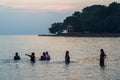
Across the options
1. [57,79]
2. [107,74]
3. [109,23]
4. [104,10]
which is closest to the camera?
[57,79]

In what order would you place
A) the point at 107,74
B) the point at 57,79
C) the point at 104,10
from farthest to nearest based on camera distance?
the point at 104,10 → the point at 107,74 → the point at 57,79

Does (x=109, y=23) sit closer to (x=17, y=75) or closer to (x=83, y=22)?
(x=83, y=22)

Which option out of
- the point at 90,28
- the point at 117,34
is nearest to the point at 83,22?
the point at 90,28

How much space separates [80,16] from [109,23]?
27457 millimetres

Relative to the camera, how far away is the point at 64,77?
34.1 m

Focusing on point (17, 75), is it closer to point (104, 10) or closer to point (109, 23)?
point (109, 23)

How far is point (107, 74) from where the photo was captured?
117 ft

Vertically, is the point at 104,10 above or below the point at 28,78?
above

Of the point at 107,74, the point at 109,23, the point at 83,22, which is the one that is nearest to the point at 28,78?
the point at 107,74

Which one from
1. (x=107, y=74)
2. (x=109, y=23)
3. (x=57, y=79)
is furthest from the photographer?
(x=109, y=23)

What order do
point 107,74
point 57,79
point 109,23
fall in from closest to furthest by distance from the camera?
point 57,79
point 107,74
point 109,23

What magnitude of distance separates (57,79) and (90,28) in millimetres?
153953

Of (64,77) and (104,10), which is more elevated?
(104,10)

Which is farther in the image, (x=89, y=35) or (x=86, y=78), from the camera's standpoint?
(x=89, y=35)
